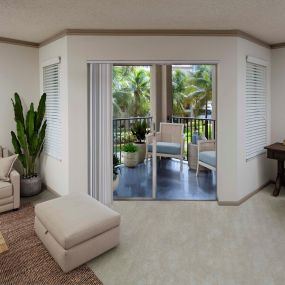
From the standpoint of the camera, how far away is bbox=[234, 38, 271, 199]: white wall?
3648 mm

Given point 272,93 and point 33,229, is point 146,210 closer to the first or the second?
point 33,229

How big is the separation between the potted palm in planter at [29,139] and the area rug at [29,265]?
98cm

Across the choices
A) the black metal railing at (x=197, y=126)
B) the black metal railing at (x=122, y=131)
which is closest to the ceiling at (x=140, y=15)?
the black metal railing at (x=197, y=126)

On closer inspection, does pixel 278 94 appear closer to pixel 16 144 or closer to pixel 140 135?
pixel 140 135

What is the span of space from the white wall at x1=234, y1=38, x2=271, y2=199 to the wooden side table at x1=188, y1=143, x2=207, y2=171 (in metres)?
1.38

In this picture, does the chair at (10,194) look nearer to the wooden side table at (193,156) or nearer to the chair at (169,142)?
the chair at (169,142)

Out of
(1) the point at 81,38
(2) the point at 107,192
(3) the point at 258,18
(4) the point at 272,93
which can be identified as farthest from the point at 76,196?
(4) the point at 272,93

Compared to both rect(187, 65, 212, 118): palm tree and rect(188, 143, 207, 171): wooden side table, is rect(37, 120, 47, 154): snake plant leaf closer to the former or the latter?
rect(188, 143, 207, 171): wooden side table

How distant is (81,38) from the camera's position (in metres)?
3.51

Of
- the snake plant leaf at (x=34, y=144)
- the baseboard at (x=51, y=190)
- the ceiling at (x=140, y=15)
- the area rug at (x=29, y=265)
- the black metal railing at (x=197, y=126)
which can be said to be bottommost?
the area rug at (x=29, y=265)

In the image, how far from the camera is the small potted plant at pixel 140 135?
20.2ft

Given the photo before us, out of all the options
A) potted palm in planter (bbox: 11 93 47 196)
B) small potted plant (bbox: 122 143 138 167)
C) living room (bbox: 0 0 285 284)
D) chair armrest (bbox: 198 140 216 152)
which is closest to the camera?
living room (bbox: 0 0 285 284)

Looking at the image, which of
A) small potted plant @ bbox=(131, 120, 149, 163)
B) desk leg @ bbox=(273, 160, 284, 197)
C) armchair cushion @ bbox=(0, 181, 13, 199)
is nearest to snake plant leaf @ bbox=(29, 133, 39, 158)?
armchair cushion @ bbox=(0, 181, 13, 199)

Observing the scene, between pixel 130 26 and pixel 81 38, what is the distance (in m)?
0.67
